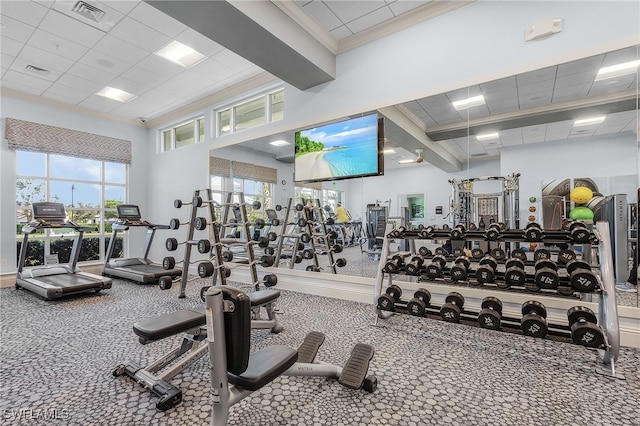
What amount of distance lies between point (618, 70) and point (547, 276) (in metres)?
1.84

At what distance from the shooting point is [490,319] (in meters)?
2.15

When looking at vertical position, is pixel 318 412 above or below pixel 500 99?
below

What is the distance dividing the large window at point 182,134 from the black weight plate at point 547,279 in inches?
226

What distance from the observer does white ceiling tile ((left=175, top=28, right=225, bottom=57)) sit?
3.76 meters

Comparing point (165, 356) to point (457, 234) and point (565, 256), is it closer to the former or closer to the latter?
point (457, 234)

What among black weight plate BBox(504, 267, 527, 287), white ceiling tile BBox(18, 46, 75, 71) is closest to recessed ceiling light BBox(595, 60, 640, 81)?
black weight plate BBox(504, 267, 527, 287)

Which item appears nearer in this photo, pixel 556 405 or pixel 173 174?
pixel 556 405

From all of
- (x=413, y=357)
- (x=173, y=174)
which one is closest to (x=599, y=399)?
(x=413, y=357)

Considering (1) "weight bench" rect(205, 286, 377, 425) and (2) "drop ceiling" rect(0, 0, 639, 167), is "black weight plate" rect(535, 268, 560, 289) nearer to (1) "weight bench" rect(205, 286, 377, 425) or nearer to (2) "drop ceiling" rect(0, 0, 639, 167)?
(2) "drop ceiling" rect(0, 0, 639, 167)

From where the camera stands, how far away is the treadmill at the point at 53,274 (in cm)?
390

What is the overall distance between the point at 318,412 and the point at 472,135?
2944mm

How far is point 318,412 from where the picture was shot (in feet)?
5.20

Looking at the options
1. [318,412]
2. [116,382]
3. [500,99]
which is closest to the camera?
[318,412]

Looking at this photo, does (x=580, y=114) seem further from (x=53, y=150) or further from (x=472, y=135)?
(x=53, y=150)
